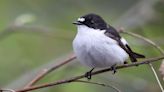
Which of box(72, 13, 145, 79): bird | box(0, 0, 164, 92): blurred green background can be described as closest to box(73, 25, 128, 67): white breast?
box(72, 13, 145, 79): bird

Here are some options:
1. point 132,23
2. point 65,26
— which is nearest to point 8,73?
point 65,26

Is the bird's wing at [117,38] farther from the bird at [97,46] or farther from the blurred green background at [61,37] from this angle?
the blurred green background at [61,37]

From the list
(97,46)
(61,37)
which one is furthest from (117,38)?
(61,37)

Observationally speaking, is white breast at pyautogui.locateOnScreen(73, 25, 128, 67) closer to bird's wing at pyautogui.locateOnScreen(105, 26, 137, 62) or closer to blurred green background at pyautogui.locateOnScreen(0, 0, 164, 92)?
bird's wing at pyautogui.locateOnScreen(105, 26, 137, 62)

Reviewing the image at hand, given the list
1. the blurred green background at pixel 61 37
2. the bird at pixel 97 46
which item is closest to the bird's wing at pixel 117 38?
the bird at pixel 97 46

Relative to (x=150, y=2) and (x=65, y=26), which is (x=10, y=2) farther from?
(x=150, y=2)

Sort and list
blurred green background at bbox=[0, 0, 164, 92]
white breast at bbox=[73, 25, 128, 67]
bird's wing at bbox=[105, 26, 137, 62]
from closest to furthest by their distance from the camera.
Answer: white breast at bbox=[73, 25, 128, 67] → bird's wing at bbox=[105, 26, 137, 62] → blurred green background at bbox=[0, 0, 164, 92]

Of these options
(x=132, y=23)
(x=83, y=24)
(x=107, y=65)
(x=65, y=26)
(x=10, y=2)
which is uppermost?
(x=10, y=2)
